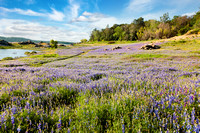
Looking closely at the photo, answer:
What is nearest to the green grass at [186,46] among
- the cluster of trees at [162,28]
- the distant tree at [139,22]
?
the cluster of trees at [162,28]

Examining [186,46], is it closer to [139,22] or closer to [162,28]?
[162,28]

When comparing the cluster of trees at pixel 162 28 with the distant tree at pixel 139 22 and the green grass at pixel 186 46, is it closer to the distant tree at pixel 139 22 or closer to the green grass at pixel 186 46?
the distant tree at pixel 139 22

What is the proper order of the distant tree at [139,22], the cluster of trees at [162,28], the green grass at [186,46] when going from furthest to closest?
the distant tree at [139,22] → the cluster of trees at [162,28] → the green grass at [186,46]

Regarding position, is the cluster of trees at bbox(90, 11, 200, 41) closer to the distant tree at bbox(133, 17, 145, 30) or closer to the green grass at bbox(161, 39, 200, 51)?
the distant tree at bbox(133, 17, 145, 30)

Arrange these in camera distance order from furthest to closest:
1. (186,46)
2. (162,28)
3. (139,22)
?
(139,22) → (162,28) → (186,46)

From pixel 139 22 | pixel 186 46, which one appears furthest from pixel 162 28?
pixel 186 46

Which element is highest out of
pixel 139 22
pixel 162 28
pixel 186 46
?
pixel 139 22

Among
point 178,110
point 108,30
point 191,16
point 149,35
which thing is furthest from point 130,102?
point 108,30

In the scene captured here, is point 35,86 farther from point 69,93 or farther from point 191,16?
point 191,16

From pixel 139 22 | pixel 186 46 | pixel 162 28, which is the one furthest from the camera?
pixel 139 22

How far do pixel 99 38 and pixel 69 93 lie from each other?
133 meters

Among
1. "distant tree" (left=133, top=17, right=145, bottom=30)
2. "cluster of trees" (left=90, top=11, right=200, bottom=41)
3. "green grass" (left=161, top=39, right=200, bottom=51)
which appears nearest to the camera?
"green grass" (left=161, top=39, right=200, bottom=51)

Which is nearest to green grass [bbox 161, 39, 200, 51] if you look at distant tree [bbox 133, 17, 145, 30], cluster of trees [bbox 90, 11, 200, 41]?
cluster of trees [bbox 90, 11, 200, 41]

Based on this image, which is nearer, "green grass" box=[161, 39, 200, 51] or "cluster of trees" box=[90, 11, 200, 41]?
"green grass" box=[161, 39, 200, 51]
